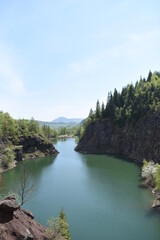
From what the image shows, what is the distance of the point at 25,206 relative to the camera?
50812 millimetres

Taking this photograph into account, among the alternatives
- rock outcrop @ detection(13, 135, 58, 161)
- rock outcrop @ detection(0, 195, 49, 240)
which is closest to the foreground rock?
rock outcrop @ detection(0, 195, 49, 240)

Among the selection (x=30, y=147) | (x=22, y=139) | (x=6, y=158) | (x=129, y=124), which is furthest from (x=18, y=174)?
(x=129, y=124)

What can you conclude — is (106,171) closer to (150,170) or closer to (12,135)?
(150,170)

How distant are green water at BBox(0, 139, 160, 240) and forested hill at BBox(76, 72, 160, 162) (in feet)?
61.8

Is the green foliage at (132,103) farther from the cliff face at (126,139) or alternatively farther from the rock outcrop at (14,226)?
the rock outcrop at (14,226)

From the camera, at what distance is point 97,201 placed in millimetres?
53625

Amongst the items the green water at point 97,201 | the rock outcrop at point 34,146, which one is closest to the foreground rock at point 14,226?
the green water at point 97,201

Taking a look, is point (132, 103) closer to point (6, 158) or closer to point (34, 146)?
point (34, 146)

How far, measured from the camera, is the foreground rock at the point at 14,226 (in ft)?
62.3

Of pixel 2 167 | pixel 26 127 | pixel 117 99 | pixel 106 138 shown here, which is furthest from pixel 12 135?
pixel 117 99

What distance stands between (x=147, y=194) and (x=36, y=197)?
95.9 feet

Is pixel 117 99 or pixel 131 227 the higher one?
pixel 117 99

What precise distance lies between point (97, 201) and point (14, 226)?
36790 millimetres

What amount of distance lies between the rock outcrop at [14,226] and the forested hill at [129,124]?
241 ft
